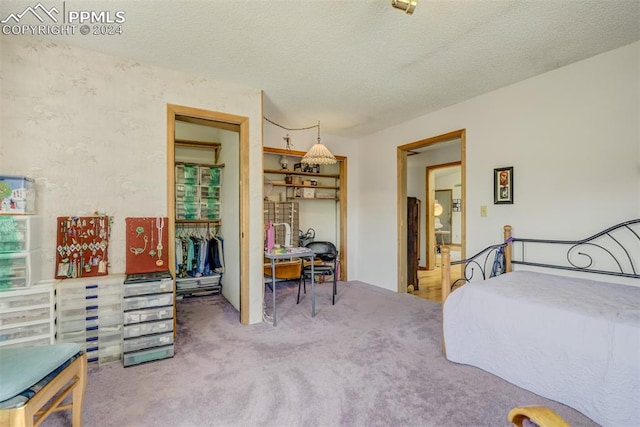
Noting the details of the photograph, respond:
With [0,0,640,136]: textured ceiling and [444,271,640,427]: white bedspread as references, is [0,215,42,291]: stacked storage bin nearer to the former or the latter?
[0,0,640,136]: textured ceiling

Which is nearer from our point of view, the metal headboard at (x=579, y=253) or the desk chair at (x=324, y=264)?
the metal headboard at (x=579, y=253)

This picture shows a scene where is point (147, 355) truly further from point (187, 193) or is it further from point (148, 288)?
point (187, 193)

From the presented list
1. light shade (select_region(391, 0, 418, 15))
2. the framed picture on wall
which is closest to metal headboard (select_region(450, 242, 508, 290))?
the framed picture on wall

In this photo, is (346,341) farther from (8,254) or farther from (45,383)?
(8,254)

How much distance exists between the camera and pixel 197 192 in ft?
14.6

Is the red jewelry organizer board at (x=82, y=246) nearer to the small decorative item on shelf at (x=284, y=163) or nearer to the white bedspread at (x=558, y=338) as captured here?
the small decorative item on shelf at (x=284, y=163)

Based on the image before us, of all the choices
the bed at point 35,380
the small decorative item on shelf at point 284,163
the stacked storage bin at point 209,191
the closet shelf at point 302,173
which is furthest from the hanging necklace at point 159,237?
the small decorative item on shelf at point 284,163

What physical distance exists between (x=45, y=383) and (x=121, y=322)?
120cm

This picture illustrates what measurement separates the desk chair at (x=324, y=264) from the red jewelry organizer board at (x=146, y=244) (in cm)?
177

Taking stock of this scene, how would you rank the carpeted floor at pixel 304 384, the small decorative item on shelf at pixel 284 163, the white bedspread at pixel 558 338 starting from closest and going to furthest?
the white bedspread at pixel 558 338
the carpeted floor at pixel 304 384
the small decorative item on shelf at pixel 284 163

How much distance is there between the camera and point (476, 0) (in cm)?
185

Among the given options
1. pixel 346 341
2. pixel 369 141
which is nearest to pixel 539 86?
pixel 369 141

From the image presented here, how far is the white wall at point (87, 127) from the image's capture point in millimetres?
2252

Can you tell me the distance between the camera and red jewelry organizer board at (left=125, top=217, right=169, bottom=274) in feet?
8.44
